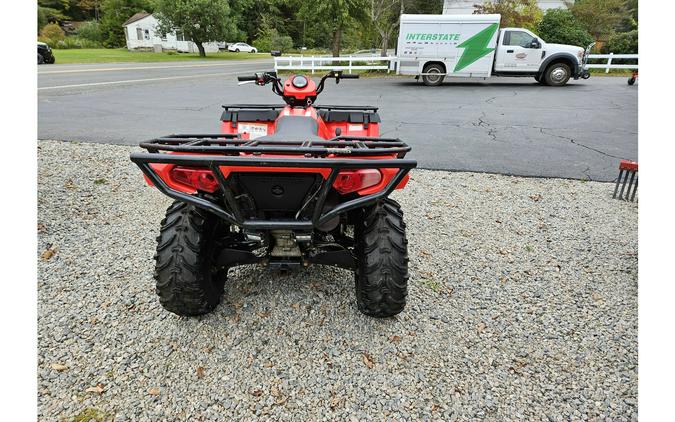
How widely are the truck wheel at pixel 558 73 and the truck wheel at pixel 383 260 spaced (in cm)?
1482

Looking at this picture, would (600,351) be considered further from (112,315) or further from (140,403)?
(112,315)

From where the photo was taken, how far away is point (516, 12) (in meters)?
23.2

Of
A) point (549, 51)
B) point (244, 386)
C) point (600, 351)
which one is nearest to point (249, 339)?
point (244, 386)

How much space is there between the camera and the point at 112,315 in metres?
2.53

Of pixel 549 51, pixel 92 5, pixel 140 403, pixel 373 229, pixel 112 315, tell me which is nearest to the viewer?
pixel 140 403

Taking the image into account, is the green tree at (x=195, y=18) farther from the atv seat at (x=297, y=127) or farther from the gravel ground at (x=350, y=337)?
the atv seat at (x=297, y=127)

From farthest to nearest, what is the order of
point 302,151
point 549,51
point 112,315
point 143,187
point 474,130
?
point 549,51
point 474,130
point 143,187
point 112,315
point 302,151

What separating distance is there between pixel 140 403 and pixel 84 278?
143cm

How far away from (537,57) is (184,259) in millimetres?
15426

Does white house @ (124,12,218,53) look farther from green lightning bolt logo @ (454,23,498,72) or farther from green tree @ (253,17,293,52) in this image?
green lightning bolt logo @ (454,23,498,72)

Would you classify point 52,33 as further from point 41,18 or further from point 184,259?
point 184,259

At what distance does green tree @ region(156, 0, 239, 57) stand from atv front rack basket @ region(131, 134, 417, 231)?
36.9m

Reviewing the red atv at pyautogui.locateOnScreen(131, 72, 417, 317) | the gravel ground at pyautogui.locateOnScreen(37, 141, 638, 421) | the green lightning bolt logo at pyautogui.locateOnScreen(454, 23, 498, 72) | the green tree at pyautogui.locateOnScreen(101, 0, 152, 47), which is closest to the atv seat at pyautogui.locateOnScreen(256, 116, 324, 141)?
the red atv at pyautogui.locateOnScreen(131, 72, 417, 317)

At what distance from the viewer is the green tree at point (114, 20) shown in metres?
47.6
